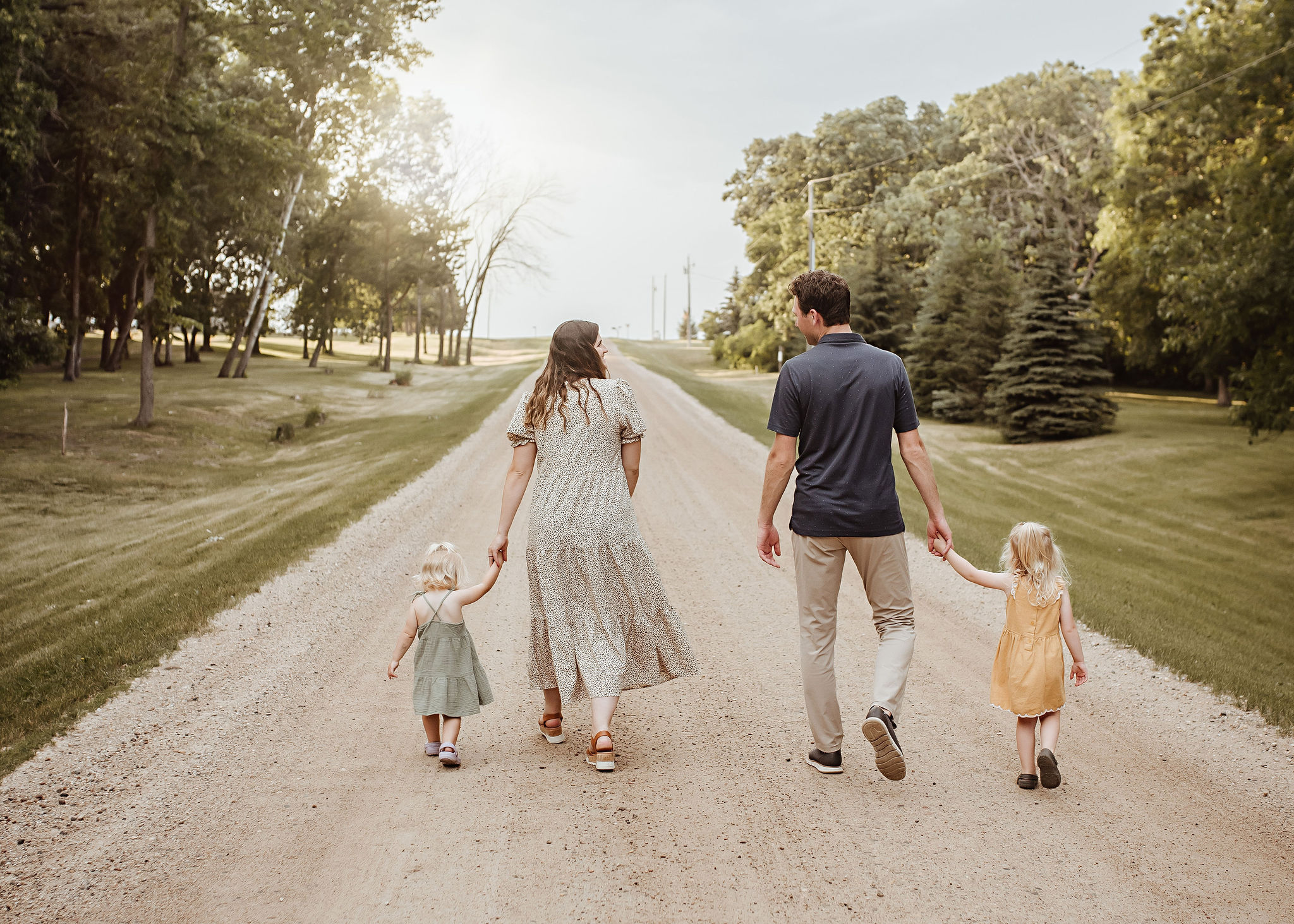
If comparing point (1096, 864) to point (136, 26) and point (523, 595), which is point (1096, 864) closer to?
point (523, 595)

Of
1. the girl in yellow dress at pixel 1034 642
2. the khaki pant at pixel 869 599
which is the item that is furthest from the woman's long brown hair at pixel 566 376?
the girl in yellow dress at pixel 1034 642

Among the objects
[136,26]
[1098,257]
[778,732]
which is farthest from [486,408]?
[1098,257]

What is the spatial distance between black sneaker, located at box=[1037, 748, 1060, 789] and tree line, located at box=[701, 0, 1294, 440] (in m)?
14.7

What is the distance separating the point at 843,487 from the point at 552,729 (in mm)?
2058

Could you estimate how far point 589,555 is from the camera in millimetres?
4270

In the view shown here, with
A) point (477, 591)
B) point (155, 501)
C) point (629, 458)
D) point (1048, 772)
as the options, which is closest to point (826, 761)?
point (1048, 772)

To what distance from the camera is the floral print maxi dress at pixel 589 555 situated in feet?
14.0

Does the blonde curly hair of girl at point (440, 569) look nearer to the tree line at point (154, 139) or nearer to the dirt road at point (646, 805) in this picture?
the dirt road at point (646, 805)

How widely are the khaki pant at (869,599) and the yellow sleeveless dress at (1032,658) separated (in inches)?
20.5

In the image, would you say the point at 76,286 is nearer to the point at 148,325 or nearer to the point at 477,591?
the point at 148,325

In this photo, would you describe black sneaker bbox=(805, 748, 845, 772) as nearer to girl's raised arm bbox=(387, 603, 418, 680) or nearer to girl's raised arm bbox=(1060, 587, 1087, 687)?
girl's raised arm bbox=(1060, 587, 1087, 687)

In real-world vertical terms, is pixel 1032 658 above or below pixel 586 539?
below

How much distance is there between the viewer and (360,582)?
805 cm

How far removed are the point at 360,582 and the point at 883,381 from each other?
5.77 meters
